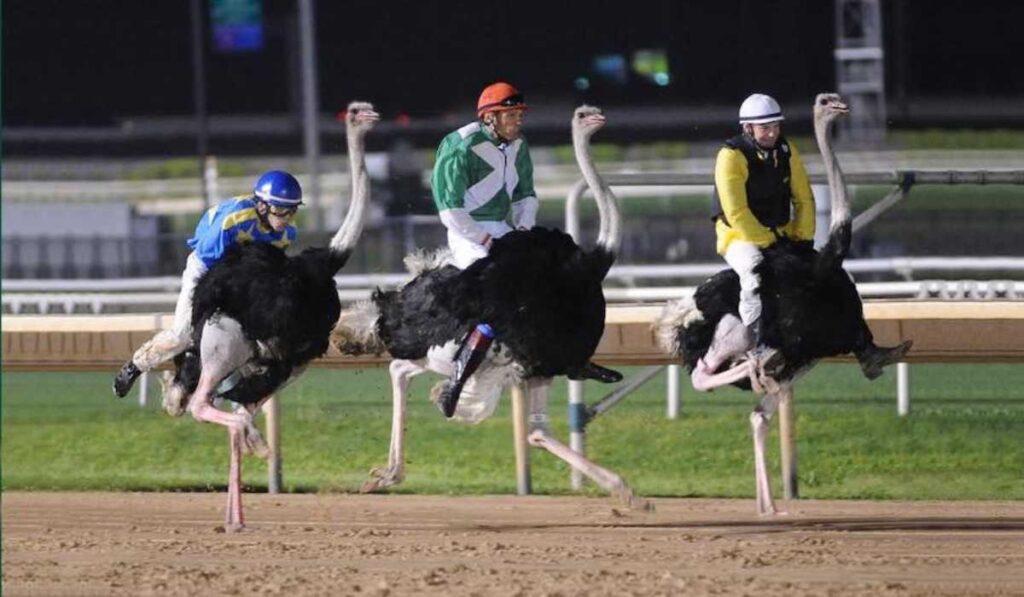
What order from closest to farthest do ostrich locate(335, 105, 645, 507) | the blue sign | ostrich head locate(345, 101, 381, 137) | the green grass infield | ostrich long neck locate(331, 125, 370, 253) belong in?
1. ostrich locate(335, 105, 645, 507)
2. ostrich long neck locate(331, 125, 370, 253)
3. ostrich head locate(345, 101, 381, 137)
4. the green grass infield
5. the blue sign

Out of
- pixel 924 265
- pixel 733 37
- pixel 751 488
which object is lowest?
pixel 751 488

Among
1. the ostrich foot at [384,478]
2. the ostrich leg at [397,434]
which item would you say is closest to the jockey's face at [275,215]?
the ostrich leg at [397,434]

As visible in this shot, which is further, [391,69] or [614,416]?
[391,69]

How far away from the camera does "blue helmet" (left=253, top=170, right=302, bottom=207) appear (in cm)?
1110

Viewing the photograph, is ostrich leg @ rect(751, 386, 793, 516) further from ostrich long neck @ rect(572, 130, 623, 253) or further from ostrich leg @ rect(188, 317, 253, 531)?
ostrich leg @ rect(188, 317, 253, 531)

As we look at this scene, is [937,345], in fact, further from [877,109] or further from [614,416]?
[877,109]

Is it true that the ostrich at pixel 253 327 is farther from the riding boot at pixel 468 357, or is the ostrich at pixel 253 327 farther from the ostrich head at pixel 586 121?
the ostrich head at pixel 586 121

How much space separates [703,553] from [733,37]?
40.1m

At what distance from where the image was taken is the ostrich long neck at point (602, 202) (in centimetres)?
1102

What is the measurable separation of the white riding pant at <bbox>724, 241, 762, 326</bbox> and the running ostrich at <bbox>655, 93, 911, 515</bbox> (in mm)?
38

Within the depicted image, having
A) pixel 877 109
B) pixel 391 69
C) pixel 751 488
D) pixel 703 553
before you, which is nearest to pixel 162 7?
pixel 391 69

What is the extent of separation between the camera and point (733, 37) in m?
49.4

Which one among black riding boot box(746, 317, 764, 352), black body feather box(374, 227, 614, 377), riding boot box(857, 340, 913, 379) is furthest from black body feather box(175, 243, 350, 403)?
riding boot box(857, 340, 913, 379)

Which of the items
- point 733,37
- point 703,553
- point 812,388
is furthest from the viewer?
point 733,37
